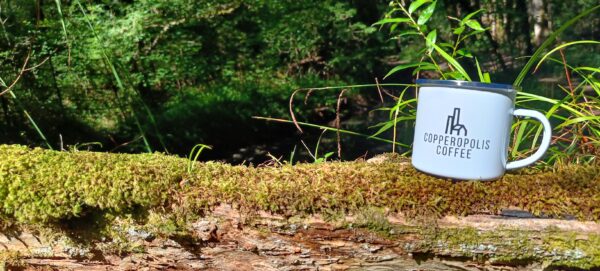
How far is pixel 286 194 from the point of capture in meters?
0.98

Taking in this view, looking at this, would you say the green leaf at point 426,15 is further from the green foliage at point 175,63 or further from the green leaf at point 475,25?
the green foliage at point 175,63

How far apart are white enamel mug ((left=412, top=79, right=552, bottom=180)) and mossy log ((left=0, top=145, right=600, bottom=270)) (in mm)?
43

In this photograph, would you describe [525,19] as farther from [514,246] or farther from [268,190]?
[268,190]

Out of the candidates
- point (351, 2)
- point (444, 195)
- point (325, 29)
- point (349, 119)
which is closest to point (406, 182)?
point (444, 195)

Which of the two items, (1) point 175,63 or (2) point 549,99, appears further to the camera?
(1) point 175,63

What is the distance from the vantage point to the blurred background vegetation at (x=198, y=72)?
4.78m

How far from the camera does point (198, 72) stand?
6.68 meters

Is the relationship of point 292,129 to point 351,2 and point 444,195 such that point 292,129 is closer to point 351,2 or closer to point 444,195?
point 351,2

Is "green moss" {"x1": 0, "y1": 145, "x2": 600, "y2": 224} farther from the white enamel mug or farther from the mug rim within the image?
the mug rim

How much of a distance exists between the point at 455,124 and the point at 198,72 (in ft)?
20.0

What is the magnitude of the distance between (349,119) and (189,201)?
6755mm

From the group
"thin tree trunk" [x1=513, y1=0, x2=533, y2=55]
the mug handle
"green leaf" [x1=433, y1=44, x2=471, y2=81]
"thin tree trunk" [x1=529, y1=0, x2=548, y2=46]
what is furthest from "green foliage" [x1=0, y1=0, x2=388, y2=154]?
"thin tree trunk" [x1=529, y1=0, x2=548, y2=46]

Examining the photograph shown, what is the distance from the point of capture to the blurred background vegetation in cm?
478

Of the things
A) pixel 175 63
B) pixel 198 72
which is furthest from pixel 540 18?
pixel 175 63
